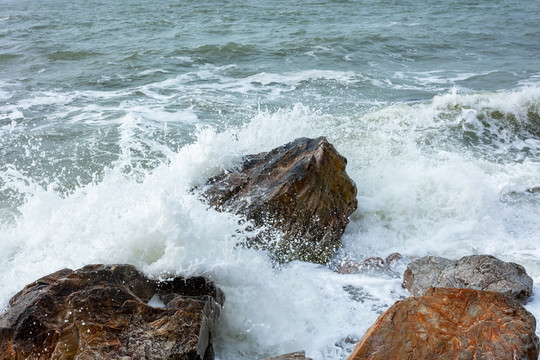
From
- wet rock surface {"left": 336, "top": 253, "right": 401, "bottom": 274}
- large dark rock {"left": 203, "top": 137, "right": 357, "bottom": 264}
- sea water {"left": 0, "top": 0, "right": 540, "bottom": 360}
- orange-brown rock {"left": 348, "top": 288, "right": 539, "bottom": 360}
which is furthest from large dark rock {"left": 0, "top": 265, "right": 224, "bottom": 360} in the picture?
wet rock surface {"left": 336, "top": 253, "right": 401, "bottom": 274}

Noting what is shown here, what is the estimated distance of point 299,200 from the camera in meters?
4.89

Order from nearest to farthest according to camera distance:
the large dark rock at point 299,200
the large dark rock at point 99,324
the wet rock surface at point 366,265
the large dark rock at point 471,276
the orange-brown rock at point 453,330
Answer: the orange-brown rock at point 453,330 → the large dark rock at point 99,324 → the large dark rock at point 471,276 → the wet rock surface at point 366,265 → the large dark rock at point 299,200

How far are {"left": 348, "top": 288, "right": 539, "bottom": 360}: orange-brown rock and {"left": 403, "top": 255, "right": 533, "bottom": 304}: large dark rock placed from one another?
2.85ft

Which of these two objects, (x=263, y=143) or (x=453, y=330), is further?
(x=263, y=143)

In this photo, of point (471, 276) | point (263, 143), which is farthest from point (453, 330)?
point (263, 143)

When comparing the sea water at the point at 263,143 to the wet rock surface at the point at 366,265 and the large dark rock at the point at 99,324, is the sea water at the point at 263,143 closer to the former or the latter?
the wet rock surface at the point at 366,265

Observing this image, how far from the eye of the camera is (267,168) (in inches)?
210

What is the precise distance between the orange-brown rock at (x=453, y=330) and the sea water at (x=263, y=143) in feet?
2.70

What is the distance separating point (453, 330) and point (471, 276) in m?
1.27

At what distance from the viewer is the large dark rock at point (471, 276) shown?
3.73m

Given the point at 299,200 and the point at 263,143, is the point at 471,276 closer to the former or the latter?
the point at 299,200

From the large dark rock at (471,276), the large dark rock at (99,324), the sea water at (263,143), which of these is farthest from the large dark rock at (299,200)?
the large dark rock at (99,324)

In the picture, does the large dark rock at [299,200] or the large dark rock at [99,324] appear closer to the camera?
A: the large dark rock at [99,324]

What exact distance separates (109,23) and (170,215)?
1693 centimetres
